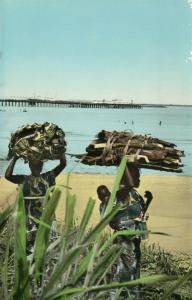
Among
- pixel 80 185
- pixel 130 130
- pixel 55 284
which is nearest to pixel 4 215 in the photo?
pixel 55 284

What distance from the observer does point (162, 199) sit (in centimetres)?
191

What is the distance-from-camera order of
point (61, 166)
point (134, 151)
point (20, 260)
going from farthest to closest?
1. point (61, 166)
2. point (134, 151)
3. point (20, 260)

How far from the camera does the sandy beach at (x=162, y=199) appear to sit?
72.2 inches

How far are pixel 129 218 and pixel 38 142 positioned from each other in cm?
43

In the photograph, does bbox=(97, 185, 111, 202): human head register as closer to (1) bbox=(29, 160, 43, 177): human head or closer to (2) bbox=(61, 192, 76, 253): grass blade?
(1) bbox=(29, 160, 43, 177): human head

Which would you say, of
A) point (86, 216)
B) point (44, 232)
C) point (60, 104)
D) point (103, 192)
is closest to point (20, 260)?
point (44, 232)

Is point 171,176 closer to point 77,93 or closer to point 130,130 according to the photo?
point 130,130

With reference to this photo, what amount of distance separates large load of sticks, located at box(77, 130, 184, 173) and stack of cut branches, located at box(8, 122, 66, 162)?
0.32 ft

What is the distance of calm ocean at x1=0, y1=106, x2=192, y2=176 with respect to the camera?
1854 mm

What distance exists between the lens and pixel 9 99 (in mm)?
1972

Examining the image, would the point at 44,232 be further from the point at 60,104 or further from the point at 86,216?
the point at 60,104

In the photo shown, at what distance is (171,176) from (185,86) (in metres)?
0.32

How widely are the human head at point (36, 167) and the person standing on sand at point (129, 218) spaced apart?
0.80 feet

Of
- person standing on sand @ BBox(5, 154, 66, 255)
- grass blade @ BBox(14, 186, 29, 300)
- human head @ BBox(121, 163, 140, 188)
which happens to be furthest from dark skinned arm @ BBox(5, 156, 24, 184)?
grass blade @ BBox(14, 186, 29, 300)
